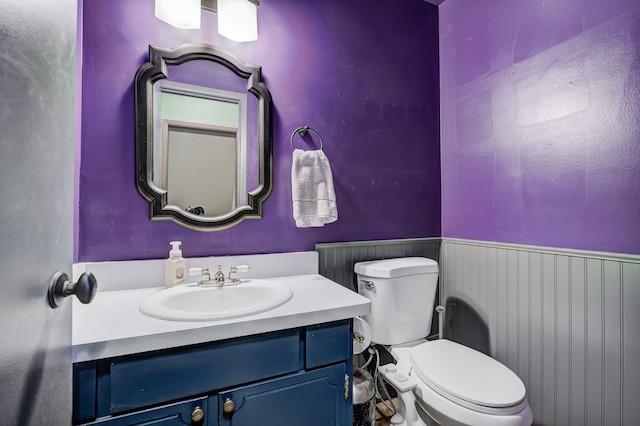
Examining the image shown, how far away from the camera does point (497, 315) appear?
4.94ft

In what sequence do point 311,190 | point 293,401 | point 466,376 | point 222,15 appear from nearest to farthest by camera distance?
1. point 293,401
2. point 466,376
3. point 222,15
4. point 311,190

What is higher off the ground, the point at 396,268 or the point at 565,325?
the point at 396,268

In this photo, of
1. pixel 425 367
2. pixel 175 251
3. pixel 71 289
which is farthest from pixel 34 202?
Result: pixel 425 367

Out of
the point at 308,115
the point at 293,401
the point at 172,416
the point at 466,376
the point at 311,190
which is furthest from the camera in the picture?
the point at 308,115

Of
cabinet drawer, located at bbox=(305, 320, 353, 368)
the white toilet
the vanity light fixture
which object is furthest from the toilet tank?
the vanity light fixture

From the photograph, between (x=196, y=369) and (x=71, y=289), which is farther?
(x=196, y=369)

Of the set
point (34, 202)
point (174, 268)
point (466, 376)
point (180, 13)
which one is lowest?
A: point (466, 376)

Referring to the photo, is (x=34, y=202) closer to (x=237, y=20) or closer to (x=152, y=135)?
(x=152, y=135)

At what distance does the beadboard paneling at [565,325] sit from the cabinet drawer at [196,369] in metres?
1.13

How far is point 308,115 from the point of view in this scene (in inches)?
58.9

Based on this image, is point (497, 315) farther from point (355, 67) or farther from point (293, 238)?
point (355, 67)

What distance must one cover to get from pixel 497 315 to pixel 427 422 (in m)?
0.62

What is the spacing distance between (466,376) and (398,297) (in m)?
0.39

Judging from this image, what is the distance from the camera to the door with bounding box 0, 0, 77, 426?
1.14ft
